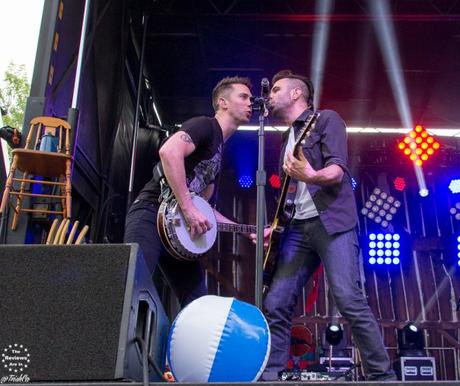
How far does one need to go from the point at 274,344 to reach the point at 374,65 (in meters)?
5.23

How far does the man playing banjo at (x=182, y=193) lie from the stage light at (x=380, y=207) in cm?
515

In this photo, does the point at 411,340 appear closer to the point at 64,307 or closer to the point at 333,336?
the point at 333,336

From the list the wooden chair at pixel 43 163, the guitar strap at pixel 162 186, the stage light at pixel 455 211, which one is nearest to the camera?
the guitar strap at pixel 162 186

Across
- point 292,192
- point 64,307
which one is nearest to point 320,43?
point 292,192

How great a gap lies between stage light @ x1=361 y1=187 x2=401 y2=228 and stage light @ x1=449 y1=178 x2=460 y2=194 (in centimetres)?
75

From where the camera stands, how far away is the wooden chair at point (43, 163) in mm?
3656

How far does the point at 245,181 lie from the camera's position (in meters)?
8.45

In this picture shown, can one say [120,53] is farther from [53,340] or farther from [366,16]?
[53,340]

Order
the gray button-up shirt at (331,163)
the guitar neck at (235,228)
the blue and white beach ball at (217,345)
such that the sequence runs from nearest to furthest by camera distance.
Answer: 1. the blue and white beach ball at (217,345)
2. the gray button-up shirt at (331,163)
3. the guitar neck at (235,228)

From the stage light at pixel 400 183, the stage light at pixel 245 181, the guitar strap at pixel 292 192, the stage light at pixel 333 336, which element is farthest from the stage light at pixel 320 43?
the guitar strap at pixel 292 192

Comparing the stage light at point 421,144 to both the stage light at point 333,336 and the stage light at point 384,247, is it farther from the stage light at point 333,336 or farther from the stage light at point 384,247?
the stage light at point 333,336

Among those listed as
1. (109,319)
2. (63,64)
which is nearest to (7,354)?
(109,319)

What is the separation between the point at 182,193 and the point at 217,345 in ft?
3.89

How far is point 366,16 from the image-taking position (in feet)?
20.5
